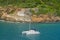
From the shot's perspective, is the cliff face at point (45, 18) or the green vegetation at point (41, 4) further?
the green vegetation at point (41, 4)

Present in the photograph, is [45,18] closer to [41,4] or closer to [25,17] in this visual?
[25,17]

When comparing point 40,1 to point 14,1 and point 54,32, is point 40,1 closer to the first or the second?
point 14,1

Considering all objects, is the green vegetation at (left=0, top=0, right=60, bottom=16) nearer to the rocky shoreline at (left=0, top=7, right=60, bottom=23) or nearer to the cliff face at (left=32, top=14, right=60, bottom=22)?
the cliff face at (left=32, top=14, right=60, bottom=22)

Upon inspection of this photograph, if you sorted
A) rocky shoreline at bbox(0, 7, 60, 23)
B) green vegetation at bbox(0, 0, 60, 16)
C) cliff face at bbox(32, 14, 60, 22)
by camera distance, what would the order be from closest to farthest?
rocky shoreline at bbox(0, 7, 60, 23), cliff face at bbox(32, 14, 60, 22), green vegetation at bbox(0, 0, 60, 16)

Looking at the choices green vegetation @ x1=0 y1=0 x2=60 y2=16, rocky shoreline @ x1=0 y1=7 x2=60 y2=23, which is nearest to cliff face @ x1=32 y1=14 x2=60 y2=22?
rocky shoreline @ x1=0 y1=7 x2=60 y2=23

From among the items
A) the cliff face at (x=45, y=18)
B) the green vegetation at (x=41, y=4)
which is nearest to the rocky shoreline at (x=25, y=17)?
the cliff face at (x=45, y=18)

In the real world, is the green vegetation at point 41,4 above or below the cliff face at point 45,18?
above

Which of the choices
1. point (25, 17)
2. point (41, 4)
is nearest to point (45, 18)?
point (25, 17)

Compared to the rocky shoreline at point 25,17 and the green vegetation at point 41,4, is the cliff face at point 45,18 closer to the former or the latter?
the rocky shoreline at point 25,17
